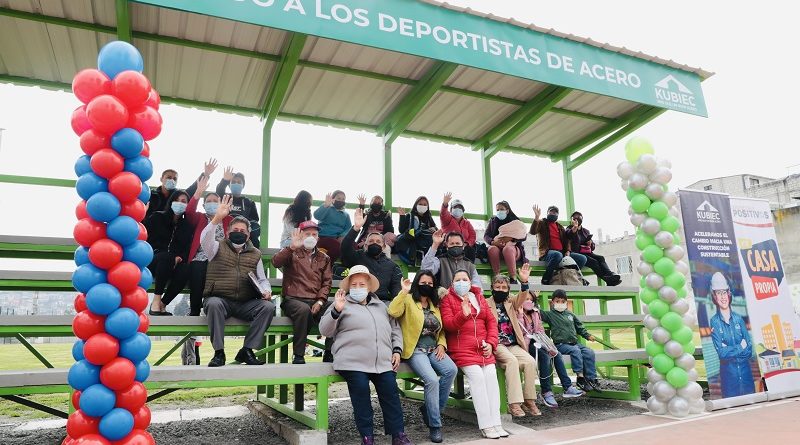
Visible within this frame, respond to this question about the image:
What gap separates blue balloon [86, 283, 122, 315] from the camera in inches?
122

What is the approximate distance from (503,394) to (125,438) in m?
3.39

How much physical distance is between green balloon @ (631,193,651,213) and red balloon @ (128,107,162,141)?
15.9 ft

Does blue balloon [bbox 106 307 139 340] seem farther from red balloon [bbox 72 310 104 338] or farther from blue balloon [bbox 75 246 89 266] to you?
blue balloon [bbox 75 246 89 266]

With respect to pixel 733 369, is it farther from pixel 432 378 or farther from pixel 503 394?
pixel 432 378

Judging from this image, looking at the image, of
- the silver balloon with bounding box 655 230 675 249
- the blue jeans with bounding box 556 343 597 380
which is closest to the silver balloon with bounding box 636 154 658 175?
the silver balloon with bounding box 655 230 675 249

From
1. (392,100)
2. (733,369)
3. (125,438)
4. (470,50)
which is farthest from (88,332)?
(733,369)

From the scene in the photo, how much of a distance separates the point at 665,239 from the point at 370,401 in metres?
3.59

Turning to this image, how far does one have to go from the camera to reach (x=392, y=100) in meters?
7.31

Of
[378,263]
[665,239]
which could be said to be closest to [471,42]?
[378,263]

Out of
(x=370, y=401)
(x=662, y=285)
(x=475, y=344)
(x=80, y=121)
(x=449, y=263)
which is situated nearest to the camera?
(x=80, y=121)

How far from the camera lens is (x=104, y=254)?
3.17 meters

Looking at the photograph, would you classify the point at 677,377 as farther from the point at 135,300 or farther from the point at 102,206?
the point at 102,206

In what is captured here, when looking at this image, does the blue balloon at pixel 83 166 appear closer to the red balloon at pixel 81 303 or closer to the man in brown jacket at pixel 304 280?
the red balloon at pixel 81 303

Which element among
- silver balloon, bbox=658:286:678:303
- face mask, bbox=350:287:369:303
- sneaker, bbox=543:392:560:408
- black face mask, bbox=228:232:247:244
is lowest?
sneaker, bbox=543:392:560:408
